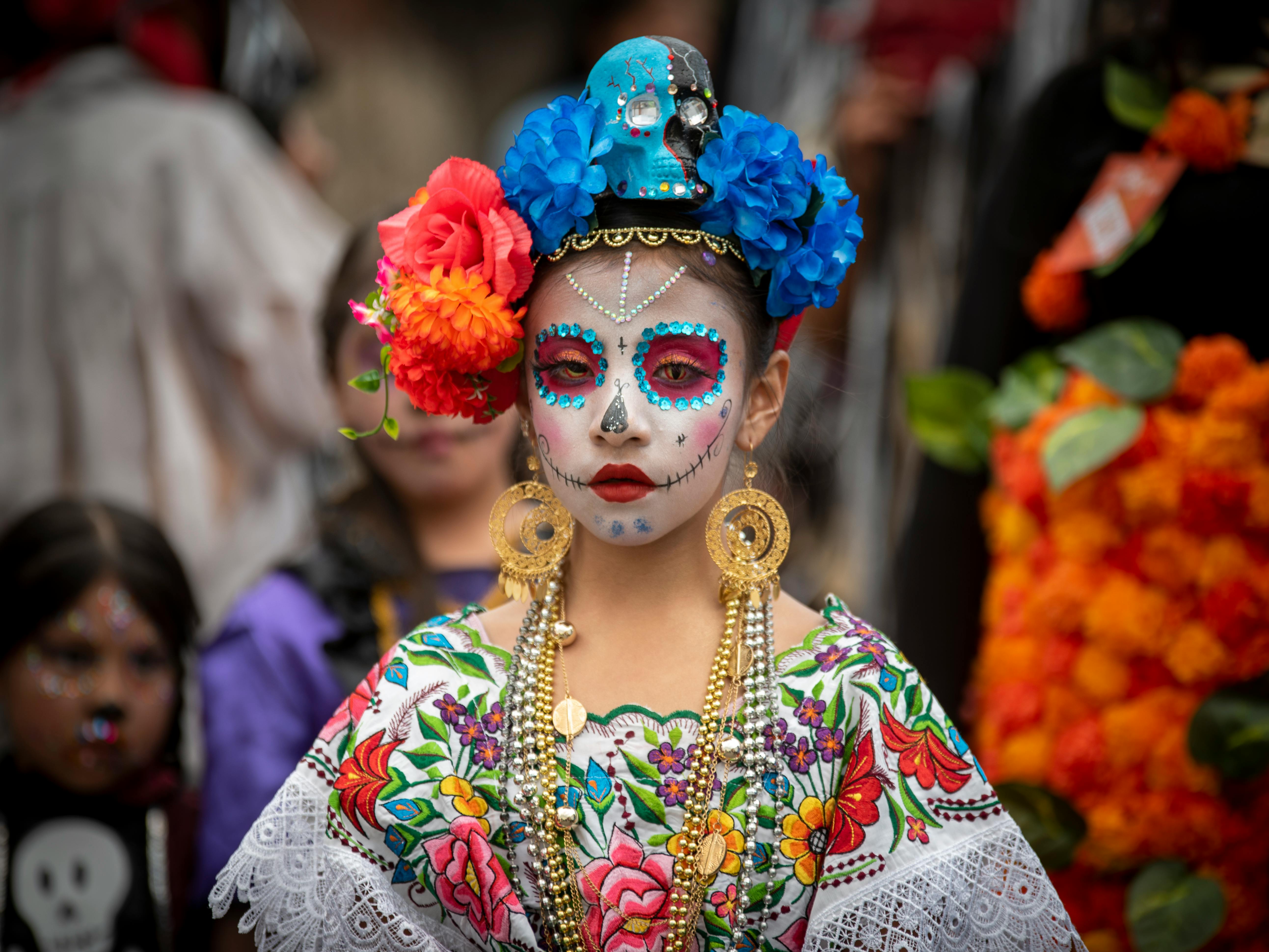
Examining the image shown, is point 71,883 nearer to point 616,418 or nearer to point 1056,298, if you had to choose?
point 616,418

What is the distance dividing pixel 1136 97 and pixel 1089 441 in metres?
0.76

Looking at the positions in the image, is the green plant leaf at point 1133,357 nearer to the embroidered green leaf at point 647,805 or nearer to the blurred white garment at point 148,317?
the embroidered green leaf at point 647,805

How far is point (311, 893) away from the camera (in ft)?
5.88

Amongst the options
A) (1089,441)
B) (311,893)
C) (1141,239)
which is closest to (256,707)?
(311,893)

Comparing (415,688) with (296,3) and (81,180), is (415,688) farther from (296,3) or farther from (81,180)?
(296,3)

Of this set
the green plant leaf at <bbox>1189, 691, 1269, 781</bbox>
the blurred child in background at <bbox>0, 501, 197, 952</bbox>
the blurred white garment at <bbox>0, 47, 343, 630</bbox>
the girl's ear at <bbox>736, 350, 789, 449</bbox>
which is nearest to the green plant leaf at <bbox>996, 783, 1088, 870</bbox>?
the green plant leaf at <bbox>1189, 691, 1269, 781</bbox>

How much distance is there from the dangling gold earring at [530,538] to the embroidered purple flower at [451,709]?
180mm

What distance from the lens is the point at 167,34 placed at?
183 inches

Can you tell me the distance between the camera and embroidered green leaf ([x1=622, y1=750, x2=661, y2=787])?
1.75m

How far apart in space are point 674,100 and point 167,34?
11.9 ft

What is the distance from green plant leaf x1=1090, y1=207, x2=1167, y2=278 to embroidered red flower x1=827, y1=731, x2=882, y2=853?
4.05ft

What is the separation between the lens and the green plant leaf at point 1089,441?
91.5 inches

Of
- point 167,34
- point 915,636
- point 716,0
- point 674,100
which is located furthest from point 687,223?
point 716,0

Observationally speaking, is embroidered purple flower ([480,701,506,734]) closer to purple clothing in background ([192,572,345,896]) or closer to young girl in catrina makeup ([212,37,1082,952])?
young girl in catrina makeup ([212,37,1082,952])
